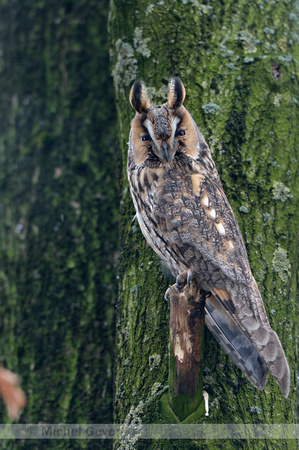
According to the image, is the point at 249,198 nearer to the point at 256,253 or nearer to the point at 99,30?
the point at 256,253

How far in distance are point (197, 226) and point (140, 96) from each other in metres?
0.67

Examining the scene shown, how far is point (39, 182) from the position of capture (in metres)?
3.69

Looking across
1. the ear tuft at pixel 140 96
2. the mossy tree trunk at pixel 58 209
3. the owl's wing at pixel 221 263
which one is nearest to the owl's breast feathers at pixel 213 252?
the owl's wing at pixel 221 263

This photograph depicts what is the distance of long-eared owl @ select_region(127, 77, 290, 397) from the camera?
6.21ft

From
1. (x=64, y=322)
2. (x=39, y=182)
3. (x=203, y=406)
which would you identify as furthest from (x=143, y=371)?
(x=39, y=182)

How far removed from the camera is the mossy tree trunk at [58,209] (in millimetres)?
3291

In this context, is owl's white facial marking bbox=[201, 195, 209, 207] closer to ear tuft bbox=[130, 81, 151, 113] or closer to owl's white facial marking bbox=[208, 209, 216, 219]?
owl's white facial marking bbox=[208, 209, 216, 219]

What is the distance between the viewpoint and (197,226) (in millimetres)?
2072

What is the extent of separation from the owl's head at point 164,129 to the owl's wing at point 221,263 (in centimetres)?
14

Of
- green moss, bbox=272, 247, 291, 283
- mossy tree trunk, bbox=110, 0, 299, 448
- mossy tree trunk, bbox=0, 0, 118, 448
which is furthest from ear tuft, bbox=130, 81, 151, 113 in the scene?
mossy tree trunk, bbox=0, 0, 118, 448

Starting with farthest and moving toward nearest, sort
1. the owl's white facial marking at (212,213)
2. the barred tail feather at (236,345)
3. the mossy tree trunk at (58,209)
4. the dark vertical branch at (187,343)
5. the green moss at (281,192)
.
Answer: the mossy tree trunk at (58,209) < the green moss at (281,192) < the owl's white facial marking at (212,213) < the barred tail feather at (236,345) < the dark vertical branch at (187,343)

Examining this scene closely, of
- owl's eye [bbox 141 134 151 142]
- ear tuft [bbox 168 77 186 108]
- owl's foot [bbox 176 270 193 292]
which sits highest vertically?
ear tuft [bbox 168 77 186 108]

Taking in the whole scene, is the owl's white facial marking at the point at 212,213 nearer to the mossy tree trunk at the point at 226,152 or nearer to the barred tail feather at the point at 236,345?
the mossy tree trunk at the point at 226,152

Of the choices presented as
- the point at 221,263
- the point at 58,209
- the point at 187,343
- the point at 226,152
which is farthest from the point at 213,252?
the point at 58,209
